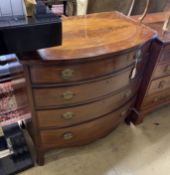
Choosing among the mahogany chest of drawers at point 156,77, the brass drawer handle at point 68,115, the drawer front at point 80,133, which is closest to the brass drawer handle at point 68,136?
the drawer front at point 80,133

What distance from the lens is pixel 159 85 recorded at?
158cm

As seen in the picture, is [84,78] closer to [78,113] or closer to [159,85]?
[78,113]

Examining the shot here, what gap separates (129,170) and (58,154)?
0.52 metres

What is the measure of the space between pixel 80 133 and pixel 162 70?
0.76 meters

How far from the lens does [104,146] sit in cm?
156

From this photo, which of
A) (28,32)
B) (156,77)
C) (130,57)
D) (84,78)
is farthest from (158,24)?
(28,32)

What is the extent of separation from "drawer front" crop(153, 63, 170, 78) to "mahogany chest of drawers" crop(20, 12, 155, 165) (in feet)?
0.46

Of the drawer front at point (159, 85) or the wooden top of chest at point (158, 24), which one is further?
the drawer front at point (159, 85)

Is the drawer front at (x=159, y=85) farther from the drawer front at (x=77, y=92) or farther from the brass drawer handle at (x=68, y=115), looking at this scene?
the brass drawer handle at (x=68, y=115)

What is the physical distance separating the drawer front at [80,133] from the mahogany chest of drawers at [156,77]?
0.23 metres

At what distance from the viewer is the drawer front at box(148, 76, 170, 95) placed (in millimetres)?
1536

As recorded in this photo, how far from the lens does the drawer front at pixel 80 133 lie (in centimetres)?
124

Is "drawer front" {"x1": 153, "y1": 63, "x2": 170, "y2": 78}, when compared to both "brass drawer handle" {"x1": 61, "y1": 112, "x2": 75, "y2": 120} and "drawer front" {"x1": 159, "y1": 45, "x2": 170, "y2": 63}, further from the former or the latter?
"brass drawer handle" {"x1": 61, "y1": 112, "x2": 75, "y2": 120}

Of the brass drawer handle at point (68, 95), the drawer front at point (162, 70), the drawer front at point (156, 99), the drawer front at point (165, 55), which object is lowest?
the drawer front at point (156, 99)
